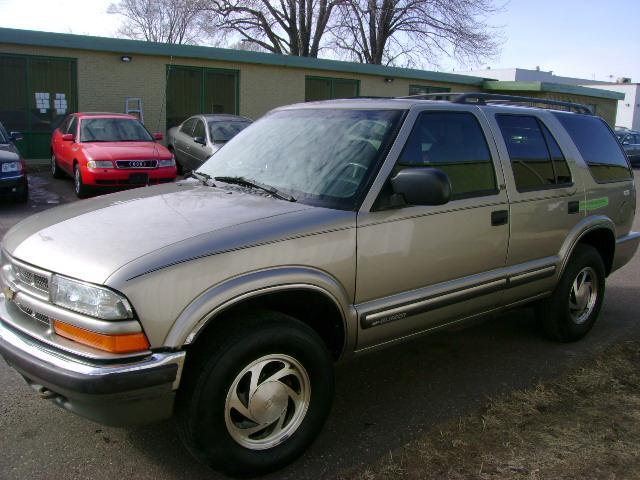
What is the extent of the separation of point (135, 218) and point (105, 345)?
81 centimetres

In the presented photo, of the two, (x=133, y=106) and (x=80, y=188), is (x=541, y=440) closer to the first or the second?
(x=80, y=188)

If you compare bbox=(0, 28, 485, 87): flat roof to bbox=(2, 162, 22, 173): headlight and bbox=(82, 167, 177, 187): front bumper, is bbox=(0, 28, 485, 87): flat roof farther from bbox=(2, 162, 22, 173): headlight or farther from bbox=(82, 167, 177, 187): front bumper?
bbox=(82, 167, 177, 187): front bumper

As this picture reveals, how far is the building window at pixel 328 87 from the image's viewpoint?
21.6 metres

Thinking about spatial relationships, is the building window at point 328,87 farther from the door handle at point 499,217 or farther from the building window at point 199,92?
the door handle at point 499,217

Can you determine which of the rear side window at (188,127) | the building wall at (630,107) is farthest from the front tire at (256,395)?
the building wall at (630,107)

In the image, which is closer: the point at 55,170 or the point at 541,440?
the point at 541,440

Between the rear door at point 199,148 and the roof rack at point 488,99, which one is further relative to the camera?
the rear door at point 199,148

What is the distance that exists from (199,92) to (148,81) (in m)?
1.76

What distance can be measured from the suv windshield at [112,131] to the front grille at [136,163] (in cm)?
134

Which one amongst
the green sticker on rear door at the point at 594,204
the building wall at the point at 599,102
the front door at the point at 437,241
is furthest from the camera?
the building wall at the point at 599,102

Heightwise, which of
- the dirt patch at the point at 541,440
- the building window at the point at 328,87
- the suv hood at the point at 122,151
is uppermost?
the building window at the point at 328,87

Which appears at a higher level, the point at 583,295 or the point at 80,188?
the point at 583,295

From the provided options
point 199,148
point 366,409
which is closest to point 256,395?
point 366,409

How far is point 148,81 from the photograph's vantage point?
1786 centimetres
